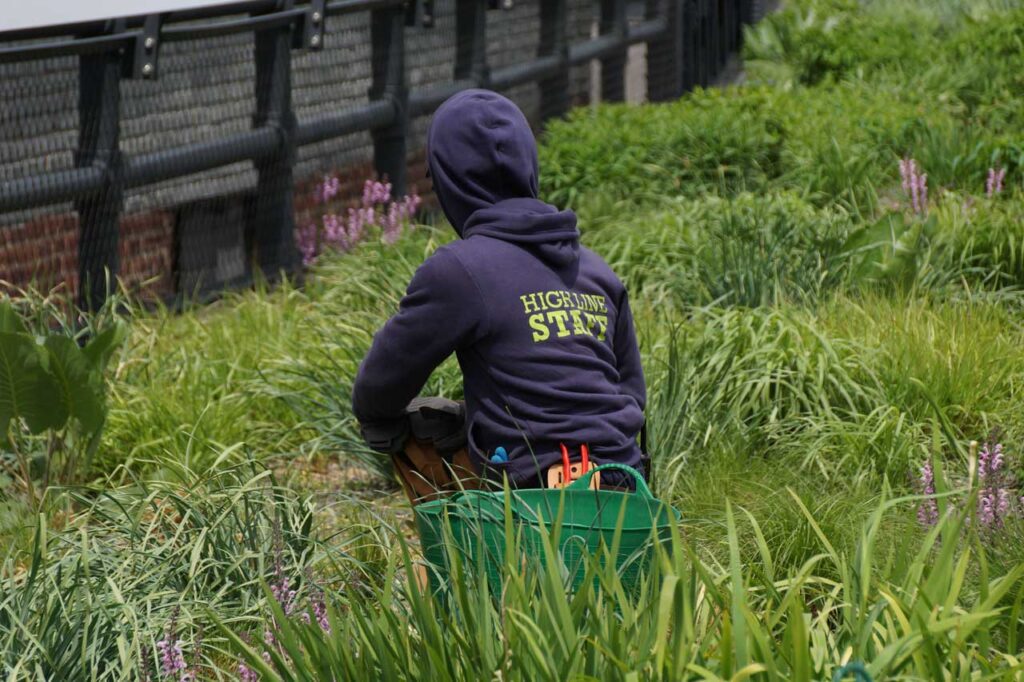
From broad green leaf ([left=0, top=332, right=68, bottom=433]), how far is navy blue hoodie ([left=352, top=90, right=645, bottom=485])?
2.87 feet

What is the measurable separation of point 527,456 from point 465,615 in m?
1.02

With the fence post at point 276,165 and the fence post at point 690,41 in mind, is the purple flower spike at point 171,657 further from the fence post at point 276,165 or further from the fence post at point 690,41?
the fence post at point 690,41

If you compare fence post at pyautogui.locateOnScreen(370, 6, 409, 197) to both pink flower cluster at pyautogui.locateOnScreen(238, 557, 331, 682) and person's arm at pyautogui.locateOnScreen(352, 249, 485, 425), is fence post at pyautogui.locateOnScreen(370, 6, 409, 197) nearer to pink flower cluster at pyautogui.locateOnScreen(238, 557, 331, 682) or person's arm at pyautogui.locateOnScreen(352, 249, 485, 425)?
person's arm at pyautogui.locateOnScreen(352, 249, 485, 425)

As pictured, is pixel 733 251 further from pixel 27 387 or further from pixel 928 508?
pixel 27 387

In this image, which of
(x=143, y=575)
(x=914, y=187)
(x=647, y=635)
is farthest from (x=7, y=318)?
(x=914, y=187)

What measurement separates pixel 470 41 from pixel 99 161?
3232 millimetres

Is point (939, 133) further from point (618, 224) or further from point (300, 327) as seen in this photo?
point (300, 327)

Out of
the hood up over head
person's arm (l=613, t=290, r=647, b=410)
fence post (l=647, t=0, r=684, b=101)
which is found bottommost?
fence post (l=647, t=0, r=684, b=101)

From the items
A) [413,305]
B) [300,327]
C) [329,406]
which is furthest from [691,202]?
[413,305]

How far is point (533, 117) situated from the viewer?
32.7 ft

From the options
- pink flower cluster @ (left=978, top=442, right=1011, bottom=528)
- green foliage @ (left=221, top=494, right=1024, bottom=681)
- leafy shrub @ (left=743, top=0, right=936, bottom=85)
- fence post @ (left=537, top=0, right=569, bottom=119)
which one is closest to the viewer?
green foliage @ (left=221, top=494, right=1024, bottom=681)

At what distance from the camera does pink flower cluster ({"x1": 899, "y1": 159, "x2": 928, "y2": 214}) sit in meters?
6.64

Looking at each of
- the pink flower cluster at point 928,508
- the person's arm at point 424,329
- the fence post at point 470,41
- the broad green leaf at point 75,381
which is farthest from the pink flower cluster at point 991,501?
the fence post at point 470,41

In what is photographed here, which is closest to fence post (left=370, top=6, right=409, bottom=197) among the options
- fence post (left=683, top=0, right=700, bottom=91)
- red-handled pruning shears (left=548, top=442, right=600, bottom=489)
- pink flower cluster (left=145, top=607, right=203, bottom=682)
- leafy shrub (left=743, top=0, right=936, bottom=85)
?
leafy shrub (left=743, top=0, right=936, bottom=85)
